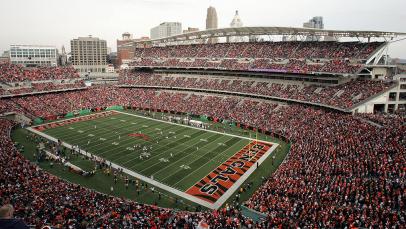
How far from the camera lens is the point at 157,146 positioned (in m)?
36.4

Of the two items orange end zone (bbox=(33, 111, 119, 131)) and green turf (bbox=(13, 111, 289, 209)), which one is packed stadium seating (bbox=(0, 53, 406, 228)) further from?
orange end zone (bbox=(33, 111, 119, 131))

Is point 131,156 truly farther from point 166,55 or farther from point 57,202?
point 166,55

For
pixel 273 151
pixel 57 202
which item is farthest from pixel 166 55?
pixel 57 202

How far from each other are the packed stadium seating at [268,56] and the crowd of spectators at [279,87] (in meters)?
2.71

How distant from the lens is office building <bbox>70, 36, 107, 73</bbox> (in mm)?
169250

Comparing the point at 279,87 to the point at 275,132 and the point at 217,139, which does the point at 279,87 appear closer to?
the point at 275,132

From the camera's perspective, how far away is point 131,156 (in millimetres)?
32875

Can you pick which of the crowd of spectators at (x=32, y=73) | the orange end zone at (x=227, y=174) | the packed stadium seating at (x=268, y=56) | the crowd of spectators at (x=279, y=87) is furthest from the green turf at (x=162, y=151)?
the crowd of spectators at (x=32, y=73)

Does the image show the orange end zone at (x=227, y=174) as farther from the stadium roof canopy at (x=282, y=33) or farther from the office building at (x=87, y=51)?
the office building at (x=87, y=51)

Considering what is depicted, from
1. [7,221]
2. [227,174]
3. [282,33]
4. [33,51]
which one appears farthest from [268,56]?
[33,51]

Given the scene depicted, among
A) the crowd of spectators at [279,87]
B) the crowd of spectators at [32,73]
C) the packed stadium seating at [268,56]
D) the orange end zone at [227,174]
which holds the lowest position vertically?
the orange end zone at [227,174]

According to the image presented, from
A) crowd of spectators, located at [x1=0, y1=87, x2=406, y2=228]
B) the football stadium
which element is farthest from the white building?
crowd of spectators, located at [x1=0, y1=87, x2=406, y2=228]

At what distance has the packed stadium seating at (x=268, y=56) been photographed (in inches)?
1811

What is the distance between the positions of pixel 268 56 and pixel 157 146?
3184 centimetres
